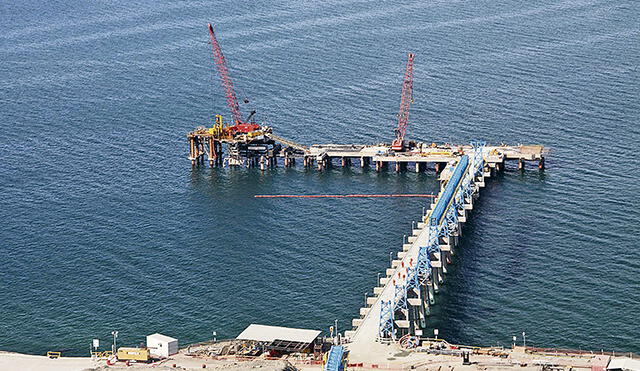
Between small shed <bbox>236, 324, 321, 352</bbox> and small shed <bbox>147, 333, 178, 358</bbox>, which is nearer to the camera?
small shed <bbox>236, 324, 321, 352</bbox>

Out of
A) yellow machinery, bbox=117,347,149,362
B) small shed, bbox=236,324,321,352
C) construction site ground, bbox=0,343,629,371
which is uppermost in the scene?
small shed, bbox=236,324,321,352

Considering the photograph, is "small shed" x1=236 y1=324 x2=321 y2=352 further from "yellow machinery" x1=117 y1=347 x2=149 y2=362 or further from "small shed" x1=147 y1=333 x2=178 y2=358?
"yellow machinery" x1=117 y1=347 x2=149 y2=362

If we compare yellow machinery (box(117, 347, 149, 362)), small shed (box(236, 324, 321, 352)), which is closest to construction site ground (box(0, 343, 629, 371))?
yellow machinery (box(117, 347, 149, 362))

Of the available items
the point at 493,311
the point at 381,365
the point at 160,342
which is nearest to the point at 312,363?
the point at 381,365

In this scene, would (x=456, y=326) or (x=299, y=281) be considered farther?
(x=299, y=281)

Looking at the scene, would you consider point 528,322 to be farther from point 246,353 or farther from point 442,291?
point 246,353

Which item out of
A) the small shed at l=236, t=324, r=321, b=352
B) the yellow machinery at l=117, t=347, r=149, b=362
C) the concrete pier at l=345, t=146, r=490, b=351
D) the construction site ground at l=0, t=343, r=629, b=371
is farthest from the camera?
the concrete pier at l=345, t=146, r=490, b=351
